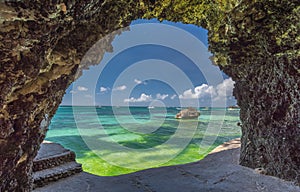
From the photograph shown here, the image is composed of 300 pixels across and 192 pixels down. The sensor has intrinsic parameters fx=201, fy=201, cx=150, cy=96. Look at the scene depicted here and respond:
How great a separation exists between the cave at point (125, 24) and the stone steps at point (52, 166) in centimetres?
292

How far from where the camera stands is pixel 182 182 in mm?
7250

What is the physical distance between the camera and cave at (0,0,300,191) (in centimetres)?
279

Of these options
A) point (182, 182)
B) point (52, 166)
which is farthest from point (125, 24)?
point (52, 166)

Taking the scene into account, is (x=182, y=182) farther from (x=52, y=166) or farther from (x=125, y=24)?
(x=125, y=24)

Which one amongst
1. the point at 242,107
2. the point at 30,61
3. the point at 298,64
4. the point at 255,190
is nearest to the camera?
the point at 30,61

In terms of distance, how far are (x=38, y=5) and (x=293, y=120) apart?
6797mm

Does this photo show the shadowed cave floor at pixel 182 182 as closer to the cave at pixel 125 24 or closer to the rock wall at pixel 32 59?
the cave at pixel 125 24

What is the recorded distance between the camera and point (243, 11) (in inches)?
173

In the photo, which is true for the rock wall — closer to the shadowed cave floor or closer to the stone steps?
the stone steps

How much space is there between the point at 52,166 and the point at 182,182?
5.49 meters

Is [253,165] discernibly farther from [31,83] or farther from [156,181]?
[31,83]

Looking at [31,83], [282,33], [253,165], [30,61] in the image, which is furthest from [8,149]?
[253,165]

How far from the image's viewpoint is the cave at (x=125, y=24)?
2789 mm

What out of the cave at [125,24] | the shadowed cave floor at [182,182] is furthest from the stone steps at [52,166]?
the cave at [125,24]
